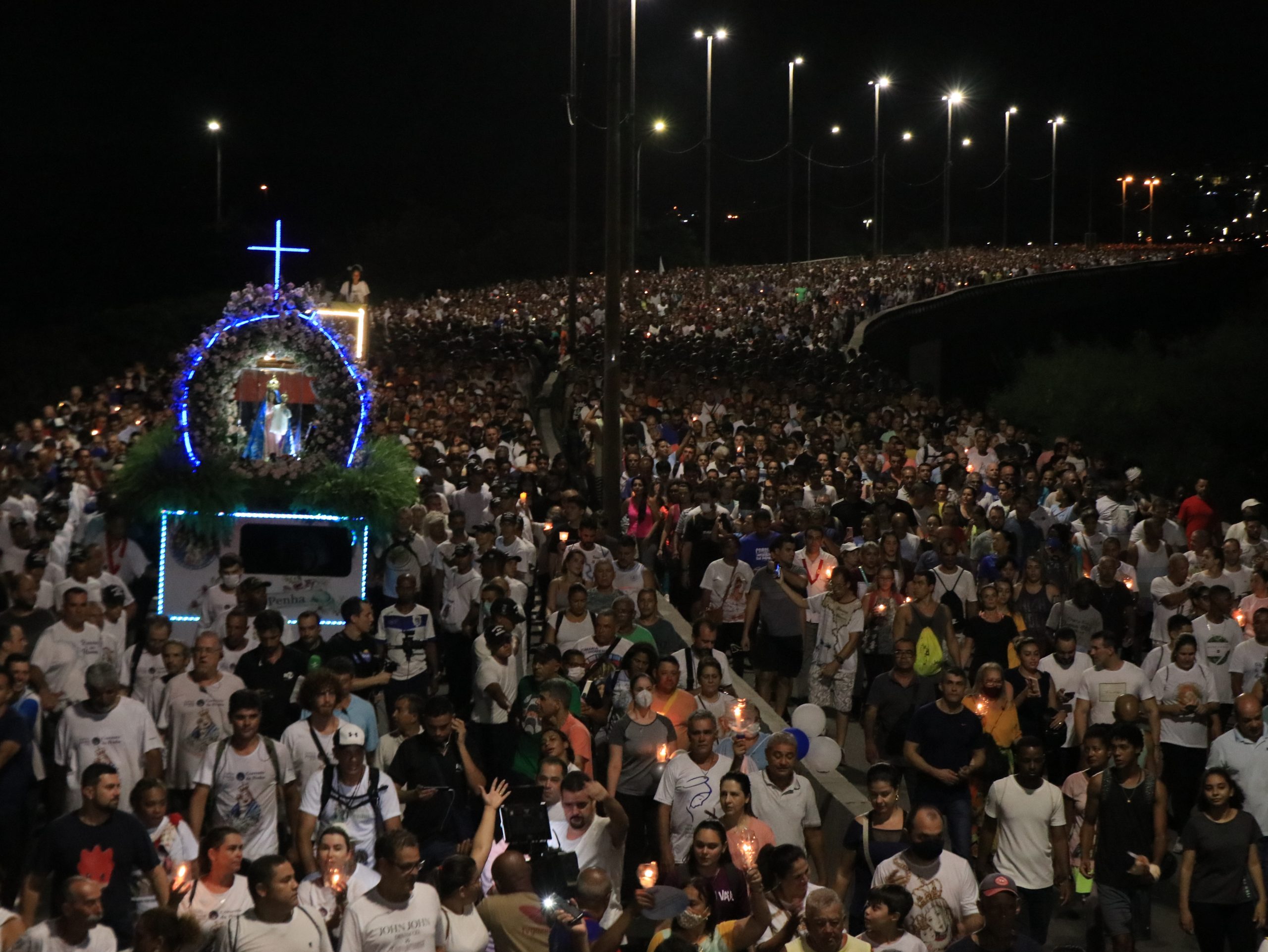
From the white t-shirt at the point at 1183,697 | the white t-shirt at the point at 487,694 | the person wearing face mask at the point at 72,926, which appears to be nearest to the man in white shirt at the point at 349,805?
the person wearing face mask at the point at 72,926

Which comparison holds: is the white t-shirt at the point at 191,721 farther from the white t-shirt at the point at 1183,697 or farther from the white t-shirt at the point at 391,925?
the white t-shirt at the point at 1183,697

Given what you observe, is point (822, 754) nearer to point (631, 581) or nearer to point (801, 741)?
point (801, 741)

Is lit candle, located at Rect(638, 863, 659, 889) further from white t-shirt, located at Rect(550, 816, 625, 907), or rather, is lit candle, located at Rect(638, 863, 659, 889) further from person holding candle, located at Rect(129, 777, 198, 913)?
person holding candle, located at Rect(129, 777, 198, 913)

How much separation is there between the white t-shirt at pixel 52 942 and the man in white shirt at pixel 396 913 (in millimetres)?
910

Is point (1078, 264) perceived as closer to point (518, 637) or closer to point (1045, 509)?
point (1045, 509)

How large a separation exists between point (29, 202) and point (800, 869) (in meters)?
51.6

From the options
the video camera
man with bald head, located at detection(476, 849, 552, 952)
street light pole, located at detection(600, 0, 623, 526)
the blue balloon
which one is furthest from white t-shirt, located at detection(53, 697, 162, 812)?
street light pole, located at detection(600, 0, 623, 526)

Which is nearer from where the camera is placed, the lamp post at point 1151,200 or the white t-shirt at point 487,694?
the white t-shirt at point 487,694

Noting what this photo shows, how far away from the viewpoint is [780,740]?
894 centimetres

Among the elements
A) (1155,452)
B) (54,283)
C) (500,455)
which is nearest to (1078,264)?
(1155,452)

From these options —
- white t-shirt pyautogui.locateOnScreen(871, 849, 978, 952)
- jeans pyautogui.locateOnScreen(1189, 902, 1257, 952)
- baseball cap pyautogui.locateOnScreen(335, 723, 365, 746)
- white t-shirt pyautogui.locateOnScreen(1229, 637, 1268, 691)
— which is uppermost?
white t-shirt pyautogui.locateOnScreen(1229, 637, 1268, 691)

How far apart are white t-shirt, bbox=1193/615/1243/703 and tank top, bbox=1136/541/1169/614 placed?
2.46m

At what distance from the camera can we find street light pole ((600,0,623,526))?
58.9 feet

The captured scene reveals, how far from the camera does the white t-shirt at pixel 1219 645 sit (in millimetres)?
11477
